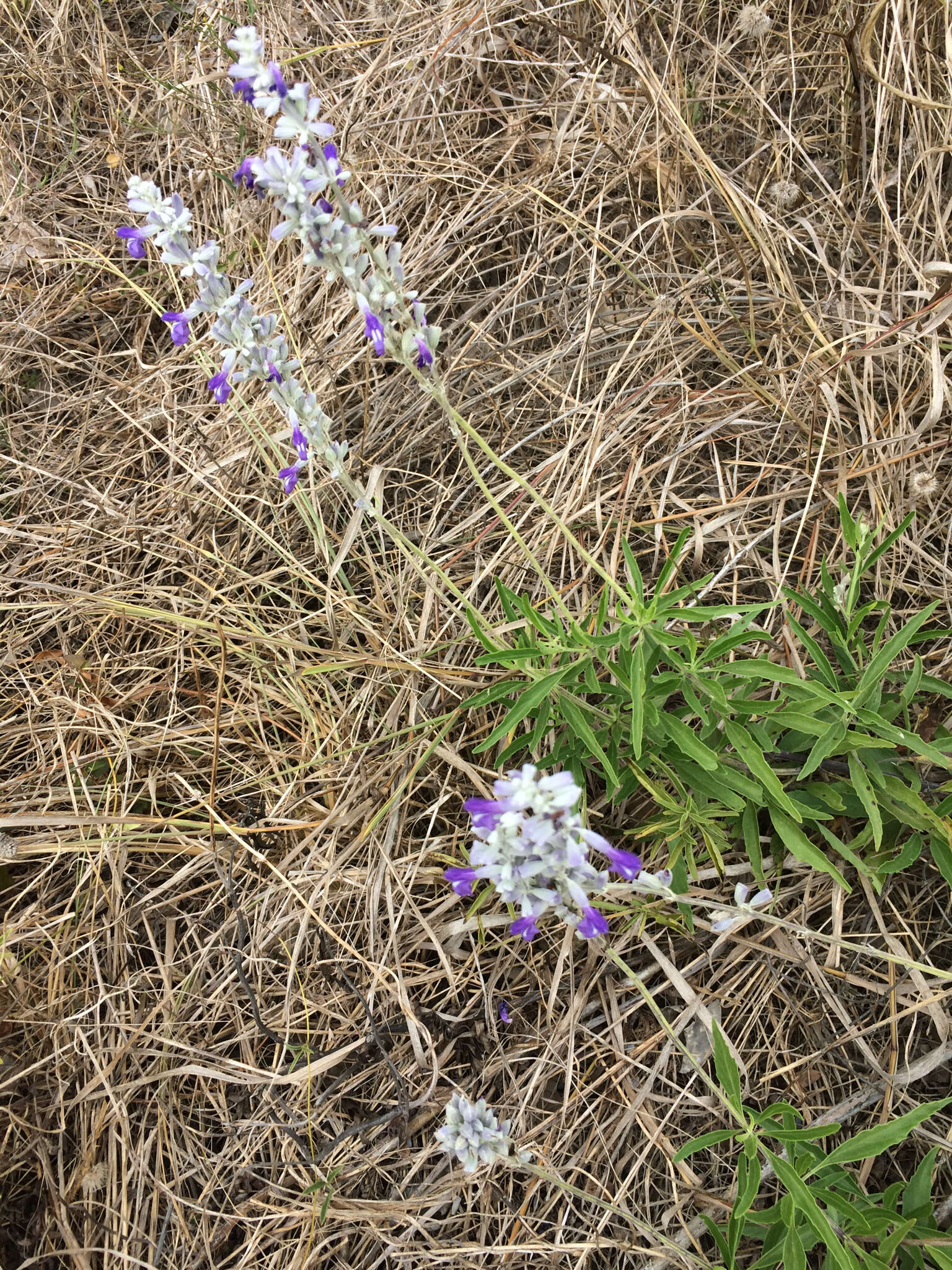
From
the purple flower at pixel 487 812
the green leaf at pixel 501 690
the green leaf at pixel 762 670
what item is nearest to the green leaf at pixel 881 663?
the green leaf at pixel 762 670

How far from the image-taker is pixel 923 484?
298cm

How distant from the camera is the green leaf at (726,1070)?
7.20 feet

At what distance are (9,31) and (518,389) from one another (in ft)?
12.2

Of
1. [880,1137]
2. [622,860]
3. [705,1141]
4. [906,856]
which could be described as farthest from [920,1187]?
[622,860]

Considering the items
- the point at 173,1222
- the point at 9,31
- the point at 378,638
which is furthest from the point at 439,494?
the point at 9,31

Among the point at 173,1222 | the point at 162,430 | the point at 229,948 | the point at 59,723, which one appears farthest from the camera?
the point at 162,430

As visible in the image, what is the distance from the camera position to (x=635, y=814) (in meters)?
2.91

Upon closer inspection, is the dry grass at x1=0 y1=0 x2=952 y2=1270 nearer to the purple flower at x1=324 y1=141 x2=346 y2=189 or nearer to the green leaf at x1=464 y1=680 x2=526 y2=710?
the green leaf at x1=464 y1=680 x2=526 y2=710

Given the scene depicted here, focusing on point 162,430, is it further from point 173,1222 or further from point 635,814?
point 173,1222

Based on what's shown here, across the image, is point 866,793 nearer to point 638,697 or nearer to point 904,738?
point 904,738

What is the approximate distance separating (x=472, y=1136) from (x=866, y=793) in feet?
4.39

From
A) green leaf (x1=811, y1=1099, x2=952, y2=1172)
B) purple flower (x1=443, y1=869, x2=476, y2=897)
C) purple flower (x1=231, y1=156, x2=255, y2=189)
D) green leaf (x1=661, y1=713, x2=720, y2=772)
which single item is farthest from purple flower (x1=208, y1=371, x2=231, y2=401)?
green leaf (x1=811, y1=1099, x2=952, y2=1172)

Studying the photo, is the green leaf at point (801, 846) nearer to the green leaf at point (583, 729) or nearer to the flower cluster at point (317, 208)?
the green leaf at point (583, 729)

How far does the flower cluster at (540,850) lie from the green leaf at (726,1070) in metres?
0.74
